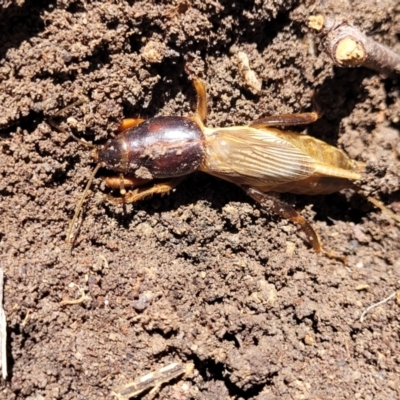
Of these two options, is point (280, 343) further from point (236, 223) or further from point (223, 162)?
point (223, 162)

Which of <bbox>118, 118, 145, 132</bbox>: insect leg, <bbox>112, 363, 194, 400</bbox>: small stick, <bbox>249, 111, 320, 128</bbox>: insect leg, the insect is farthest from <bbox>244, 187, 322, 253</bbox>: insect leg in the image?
<bbox>112, 363, 194, 400</bbox>: small stick

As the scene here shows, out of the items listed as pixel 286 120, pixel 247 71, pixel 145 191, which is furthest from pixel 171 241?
pixel 247 71

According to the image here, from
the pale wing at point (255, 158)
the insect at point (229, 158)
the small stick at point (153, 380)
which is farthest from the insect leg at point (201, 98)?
the small stick at point (153, 380)

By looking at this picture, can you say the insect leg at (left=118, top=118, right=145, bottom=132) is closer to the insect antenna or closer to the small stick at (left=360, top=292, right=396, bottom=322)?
the insect antenna

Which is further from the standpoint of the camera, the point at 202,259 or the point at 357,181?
the point at 357,181

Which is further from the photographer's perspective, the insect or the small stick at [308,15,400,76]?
the insect

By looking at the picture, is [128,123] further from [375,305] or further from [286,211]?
[375,305]

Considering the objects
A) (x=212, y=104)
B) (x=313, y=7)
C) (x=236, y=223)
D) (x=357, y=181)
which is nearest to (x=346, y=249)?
(x=357, y=181)
